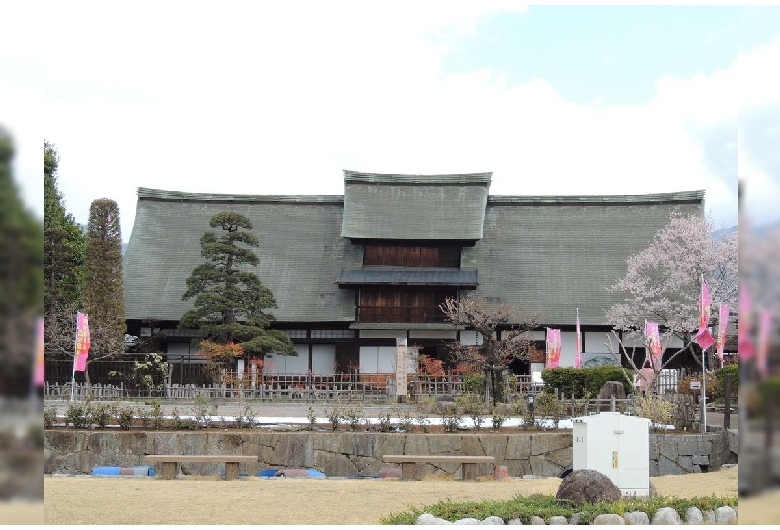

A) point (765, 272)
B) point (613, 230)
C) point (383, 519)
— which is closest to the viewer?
point (765, 272)

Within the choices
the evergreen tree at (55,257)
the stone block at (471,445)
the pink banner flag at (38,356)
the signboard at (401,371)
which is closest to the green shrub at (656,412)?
the stone block at (471,445)

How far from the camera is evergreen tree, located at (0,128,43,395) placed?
3869 millimetres

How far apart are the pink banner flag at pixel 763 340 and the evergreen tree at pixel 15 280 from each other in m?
3.48

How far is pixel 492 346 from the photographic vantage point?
67.2ft

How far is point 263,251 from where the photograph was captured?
113ft

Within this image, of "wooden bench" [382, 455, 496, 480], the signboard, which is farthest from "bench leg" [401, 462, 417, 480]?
the signboard

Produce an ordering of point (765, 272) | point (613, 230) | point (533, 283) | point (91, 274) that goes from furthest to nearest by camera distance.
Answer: point (613, 230) < point (533, 283) < point (91, 274) < point (765, 272)

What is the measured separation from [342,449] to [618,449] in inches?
223

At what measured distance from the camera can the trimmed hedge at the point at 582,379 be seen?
22578mm

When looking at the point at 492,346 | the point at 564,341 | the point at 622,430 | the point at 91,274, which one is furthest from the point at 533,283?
the point at 622,430

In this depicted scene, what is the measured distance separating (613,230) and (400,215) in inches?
342

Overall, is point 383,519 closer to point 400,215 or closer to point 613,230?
point 400,215

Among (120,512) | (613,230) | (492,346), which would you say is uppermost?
(613,230)

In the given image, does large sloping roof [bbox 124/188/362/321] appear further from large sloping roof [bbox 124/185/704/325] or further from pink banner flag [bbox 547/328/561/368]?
pink banner flag [bbox 547/328/561/368]
